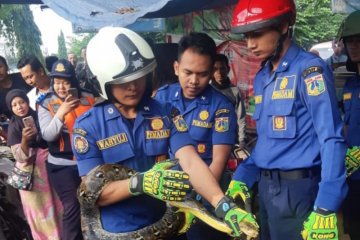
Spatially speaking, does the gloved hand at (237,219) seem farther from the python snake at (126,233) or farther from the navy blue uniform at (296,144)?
the navy blue uniform at (296,144)

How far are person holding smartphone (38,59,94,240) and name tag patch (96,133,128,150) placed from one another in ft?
5.64

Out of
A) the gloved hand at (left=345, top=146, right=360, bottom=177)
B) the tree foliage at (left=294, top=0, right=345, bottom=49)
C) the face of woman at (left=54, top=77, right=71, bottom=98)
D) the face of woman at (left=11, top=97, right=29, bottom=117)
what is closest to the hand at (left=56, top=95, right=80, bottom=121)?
the face of woman at (left=54, top=77, right=71, bottom=98)

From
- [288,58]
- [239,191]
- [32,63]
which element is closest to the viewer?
[288,58]

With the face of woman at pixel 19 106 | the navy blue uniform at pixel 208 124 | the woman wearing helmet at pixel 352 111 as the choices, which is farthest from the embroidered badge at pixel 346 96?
the face of woman at pixel 19 106

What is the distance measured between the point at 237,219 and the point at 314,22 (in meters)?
17.2

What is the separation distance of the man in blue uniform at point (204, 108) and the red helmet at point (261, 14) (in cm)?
47

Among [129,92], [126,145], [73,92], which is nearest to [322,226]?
[126,145]

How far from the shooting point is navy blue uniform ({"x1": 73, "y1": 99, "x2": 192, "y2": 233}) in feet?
6.64

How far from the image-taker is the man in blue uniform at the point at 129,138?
1964 millimetres

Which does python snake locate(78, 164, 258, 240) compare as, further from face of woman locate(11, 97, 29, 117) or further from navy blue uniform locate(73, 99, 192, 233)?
face of woman locate(11, 97, 29, 117)

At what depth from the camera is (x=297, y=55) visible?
2299 millimetres

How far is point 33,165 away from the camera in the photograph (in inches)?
165

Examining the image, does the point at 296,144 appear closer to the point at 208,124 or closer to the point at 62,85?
the point at 208,124

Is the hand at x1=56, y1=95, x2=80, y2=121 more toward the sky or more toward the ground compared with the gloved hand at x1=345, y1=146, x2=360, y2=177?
more toward the sky
